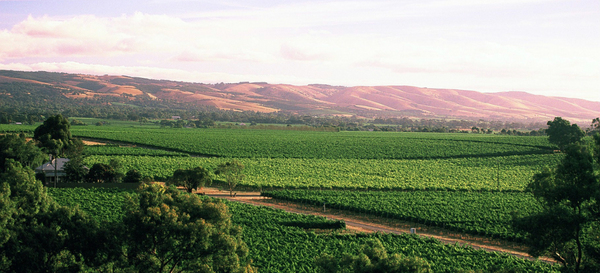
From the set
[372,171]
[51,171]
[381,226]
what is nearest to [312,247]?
[381,226]

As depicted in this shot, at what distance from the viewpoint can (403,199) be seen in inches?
1962

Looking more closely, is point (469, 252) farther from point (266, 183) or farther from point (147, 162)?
point (147, 162)

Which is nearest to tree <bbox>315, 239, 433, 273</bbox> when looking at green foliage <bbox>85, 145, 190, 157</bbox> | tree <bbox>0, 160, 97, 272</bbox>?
tree <bbox>0, 160, 97, 272</bbox>

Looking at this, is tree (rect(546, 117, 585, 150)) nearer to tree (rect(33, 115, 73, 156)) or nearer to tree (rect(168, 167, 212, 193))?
tree (rect(168, 167, 212, 193))

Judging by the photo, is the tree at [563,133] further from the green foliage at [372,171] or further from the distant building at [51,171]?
the distant building at [51,171]

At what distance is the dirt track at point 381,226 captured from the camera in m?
35.8

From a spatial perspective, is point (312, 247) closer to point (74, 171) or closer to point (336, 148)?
point (74, 171)

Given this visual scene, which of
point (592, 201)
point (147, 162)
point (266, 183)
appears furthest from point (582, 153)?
point (147, 162)

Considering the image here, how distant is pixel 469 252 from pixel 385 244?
18.0 ft

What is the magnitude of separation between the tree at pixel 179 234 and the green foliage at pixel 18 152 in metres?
43.3

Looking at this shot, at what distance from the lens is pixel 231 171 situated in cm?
5450

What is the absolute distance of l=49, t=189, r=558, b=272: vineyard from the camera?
28688 mm

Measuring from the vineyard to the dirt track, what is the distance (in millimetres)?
3419

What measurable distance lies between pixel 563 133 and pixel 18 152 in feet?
318
